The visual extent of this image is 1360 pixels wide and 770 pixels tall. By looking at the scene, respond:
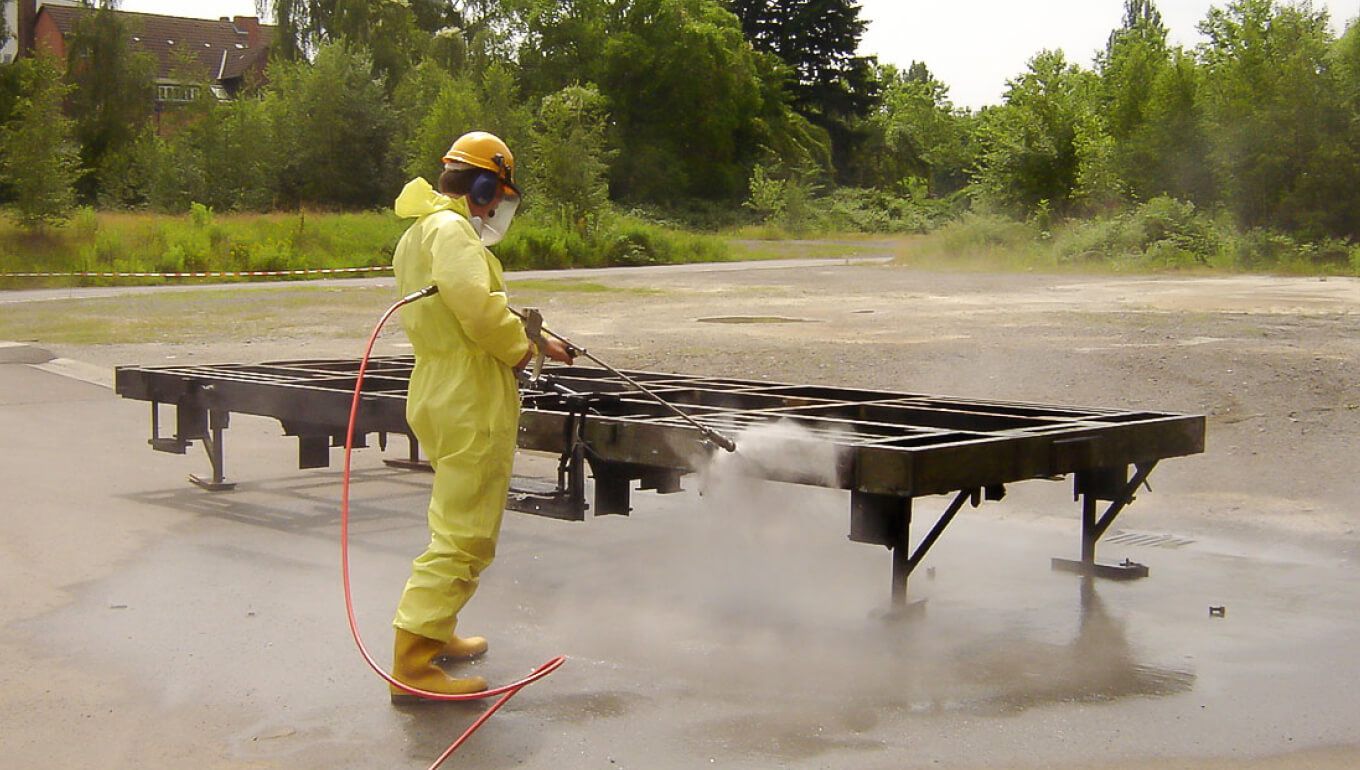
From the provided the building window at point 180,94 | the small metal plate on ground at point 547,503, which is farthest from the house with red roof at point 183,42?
the small metal plate on ground at point 547,503

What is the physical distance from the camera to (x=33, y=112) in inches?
1342

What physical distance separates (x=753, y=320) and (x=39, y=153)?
20951 millimetres

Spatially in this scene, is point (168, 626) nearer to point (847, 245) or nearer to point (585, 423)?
point (585, 423)

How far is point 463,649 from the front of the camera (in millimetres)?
5238

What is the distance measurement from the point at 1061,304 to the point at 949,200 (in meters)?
54.8

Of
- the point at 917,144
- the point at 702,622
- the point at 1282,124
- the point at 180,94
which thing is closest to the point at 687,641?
the point at 702,622

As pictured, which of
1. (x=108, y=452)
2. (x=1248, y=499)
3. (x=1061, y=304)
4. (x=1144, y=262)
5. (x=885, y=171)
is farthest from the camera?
(x=885, y=171)

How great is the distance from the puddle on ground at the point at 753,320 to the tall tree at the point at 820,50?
217 ft

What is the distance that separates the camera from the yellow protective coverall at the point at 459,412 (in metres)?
4.67

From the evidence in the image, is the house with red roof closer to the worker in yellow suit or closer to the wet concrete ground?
the wet concrete ground

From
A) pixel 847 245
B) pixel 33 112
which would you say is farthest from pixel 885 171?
pixel 33 112

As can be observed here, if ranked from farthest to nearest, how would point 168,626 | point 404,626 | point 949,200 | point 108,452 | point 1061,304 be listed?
point 949,200 < point 1061,304 < point 108,452 < point 168,626 < point 404,626

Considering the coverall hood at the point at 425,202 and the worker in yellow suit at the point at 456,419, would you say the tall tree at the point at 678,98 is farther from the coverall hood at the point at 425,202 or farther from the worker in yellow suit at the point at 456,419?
the worker in yellow suit at the point at 456,419

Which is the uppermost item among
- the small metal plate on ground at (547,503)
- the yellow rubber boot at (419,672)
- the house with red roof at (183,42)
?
the house with red roof at (183,42)
